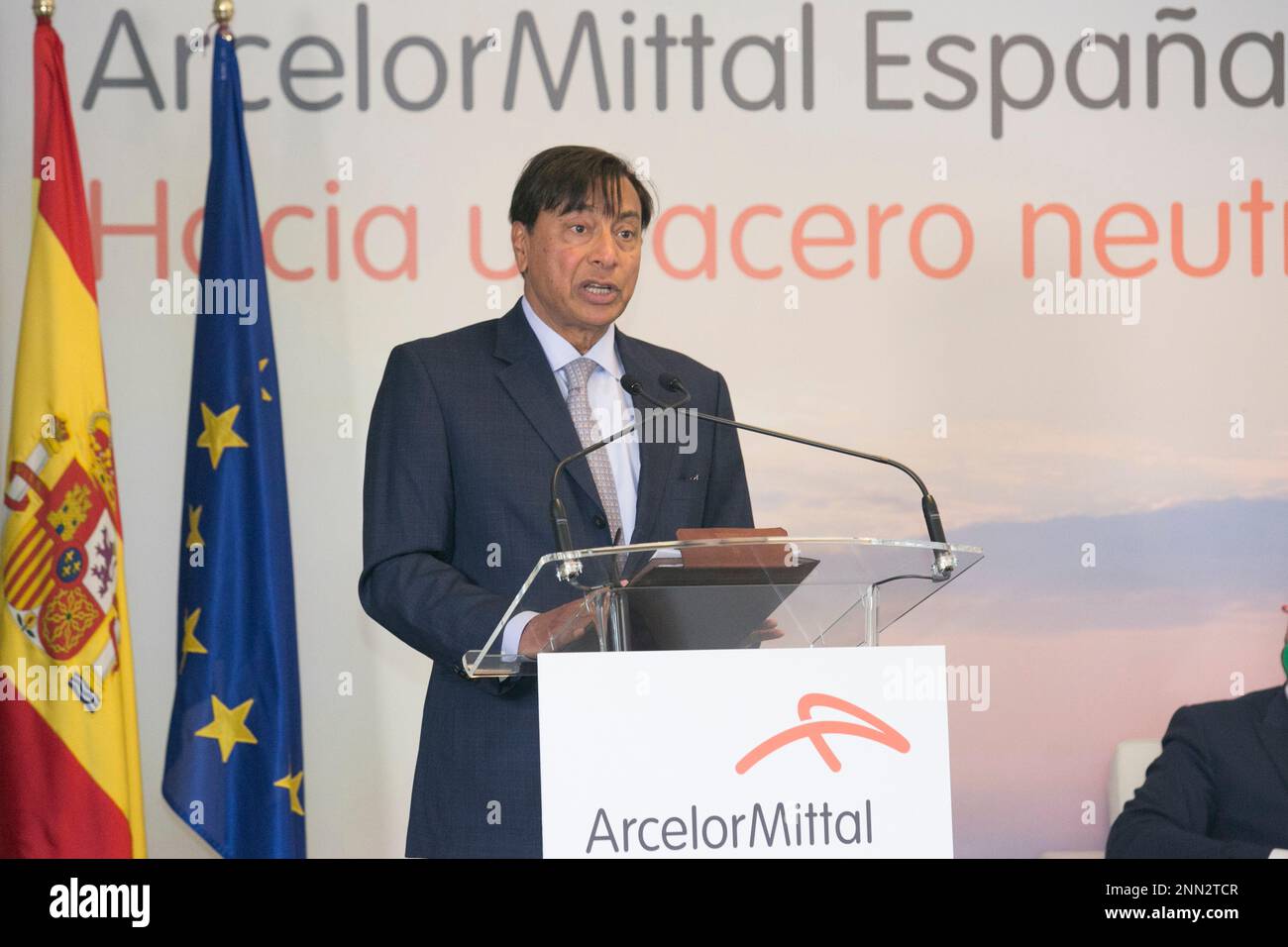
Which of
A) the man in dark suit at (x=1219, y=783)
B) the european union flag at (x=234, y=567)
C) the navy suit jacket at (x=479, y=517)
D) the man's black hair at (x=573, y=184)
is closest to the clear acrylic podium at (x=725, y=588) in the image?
the navy suit jacket at (x=479, y=517)

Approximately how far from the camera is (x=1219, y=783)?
10.9ft

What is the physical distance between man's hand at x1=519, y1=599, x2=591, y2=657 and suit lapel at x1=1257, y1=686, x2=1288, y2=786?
1.86 meters

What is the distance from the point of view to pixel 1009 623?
434 centimetres

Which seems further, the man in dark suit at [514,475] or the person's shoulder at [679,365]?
the person's shoulder at [679,365]

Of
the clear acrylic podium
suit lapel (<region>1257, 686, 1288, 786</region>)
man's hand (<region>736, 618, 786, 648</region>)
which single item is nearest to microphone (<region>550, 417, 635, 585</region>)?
the clear acrylic podium

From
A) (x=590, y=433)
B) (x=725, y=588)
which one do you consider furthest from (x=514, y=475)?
(x=725, y=588)

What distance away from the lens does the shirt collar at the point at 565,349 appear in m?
3.01

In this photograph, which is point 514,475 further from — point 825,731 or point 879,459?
point 825,731

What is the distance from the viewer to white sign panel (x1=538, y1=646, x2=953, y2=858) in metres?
1.97

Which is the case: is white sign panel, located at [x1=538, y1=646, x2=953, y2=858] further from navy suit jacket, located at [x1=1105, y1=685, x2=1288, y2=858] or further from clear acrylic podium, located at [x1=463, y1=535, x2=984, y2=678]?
navy suit jacket, located at [x1=1105, y1=685, x2=1288, y2=858]

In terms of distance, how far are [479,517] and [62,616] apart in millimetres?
1540

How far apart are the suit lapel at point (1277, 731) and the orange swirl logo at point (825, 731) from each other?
1.66 metres

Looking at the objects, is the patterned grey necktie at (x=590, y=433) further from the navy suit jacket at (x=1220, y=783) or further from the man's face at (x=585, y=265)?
the navy suit jacket at (x=1220, y=783)
